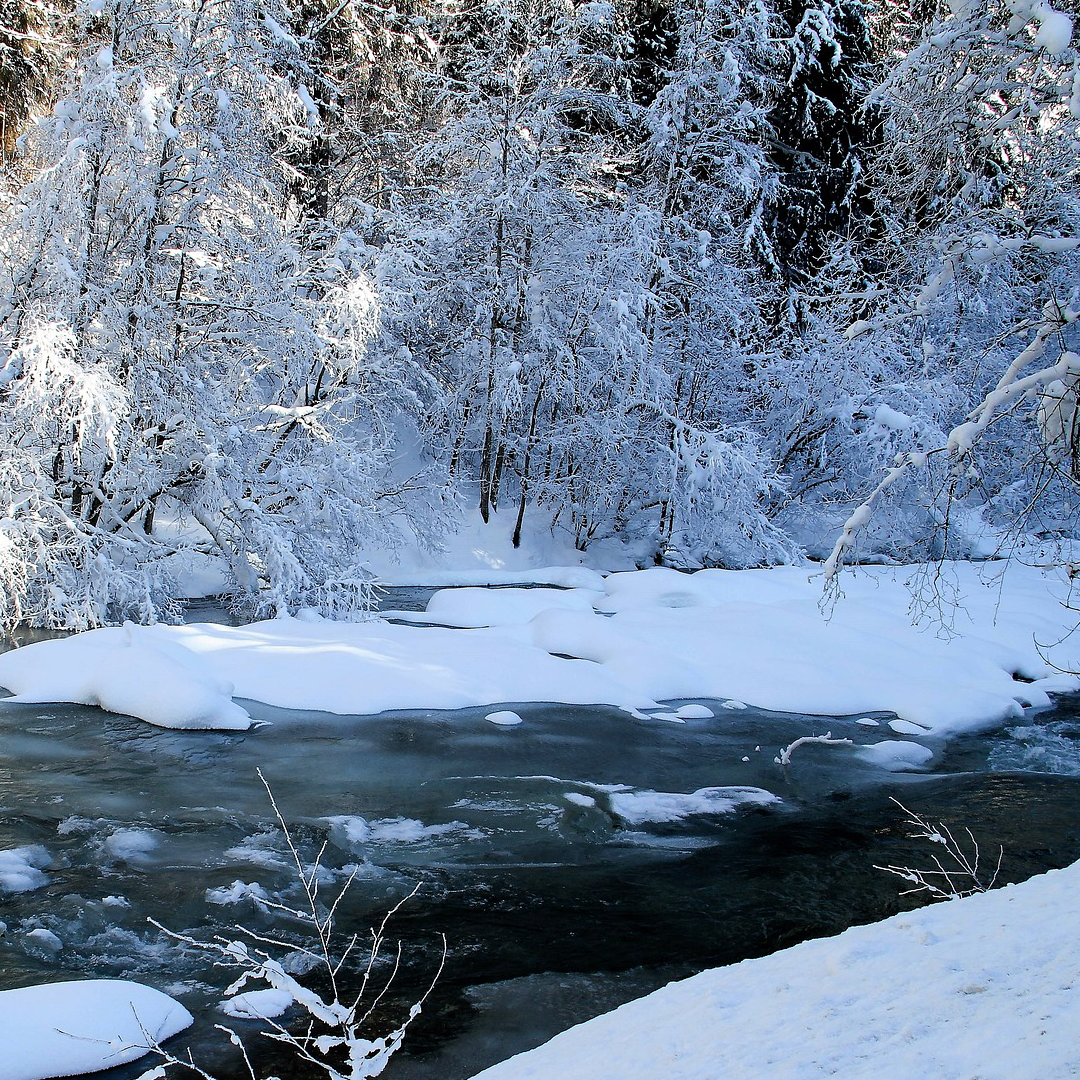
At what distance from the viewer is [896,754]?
7461mm

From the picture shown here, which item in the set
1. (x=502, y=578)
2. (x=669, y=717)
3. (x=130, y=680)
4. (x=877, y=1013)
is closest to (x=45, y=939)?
(x=130, y=680)

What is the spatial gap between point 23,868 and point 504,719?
12.5ft

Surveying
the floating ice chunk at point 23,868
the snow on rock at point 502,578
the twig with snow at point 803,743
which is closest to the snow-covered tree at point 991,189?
the twig with snow at point 803,743

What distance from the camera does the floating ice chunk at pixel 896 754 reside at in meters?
7.25

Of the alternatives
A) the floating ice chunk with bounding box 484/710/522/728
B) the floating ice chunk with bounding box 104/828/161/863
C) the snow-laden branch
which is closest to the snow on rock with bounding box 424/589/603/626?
the floating ice chunk with bounding box 484/710/522/728

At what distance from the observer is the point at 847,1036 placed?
193cm

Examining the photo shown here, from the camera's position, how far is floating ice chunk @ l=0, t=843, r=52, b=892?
4.57m

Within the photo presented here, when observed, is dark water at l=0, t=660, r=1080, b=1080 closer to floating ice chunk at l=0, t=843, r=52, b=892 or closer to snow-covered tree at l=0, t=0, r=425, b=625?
floating ice chunk at l=0, t=843, r=52, b=892

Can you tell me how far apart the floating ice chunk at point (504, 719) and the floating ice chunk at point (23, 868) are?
141 inches

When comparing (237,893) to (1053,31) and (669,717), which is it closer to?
(669,717)

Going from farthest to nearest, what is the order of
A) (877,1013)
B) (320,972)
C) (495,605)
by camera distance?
1. (495,605)
2. (320,972)
3. (877,1013)

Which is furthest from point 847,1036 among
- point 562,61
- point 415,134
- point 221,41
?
point 415,134

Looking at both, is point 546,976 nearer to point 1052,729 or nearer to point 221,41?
point 1052,729

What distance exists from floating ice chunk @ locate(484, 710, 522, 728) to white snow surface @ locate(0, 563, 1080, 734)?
392mm
